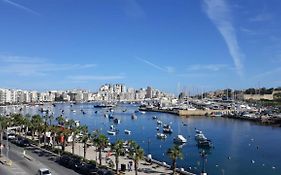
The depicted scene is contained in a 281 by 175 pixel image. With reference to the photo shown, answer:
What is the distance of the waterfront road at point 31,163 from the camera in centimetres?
3209

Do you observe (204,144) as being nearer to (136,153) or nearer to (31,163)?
(136,153)

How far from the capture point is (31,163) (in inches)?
1400

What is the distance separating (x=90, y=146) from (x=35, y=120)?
413 inches

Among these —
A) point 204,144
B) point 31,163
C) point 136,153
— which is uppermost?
point 136,153

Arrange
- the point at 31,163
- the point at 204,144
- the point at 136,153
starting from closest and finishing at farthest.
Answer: the point at 136,153, the point at 31,163, the point at 204,144

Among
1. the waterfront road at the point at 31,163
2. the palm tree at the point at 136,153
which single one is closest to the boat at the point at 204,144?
the waterfront road at the point at 31,163

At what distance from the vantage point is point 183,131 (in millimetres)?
82188

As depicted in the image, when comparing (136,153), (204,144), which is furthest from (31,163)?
(204,144)

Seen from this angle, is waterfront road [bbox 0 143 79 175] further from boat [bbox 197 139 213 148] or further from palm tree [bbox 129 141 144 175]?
boat [bbox 197 139 213 148]

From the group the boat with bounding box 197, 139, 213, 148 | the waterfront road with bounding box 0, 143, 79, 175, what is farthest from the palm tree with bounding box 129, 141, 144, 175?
the boat with bounding box 197, 139, 213, 148

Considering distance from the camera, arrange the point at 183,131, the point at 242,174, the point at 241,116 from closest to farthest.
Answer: the point at 242,174, the point at 183,131, the point at 241,116

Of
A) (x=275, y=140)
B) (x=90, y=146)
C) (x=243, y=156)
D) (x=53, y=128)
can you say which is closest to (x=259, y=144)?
(x=275, y=140)

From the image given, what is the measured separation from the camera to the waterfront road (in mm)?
32094

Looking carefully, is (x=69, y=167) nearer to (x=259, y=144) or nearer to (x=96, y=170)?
(x=96, y=170)
